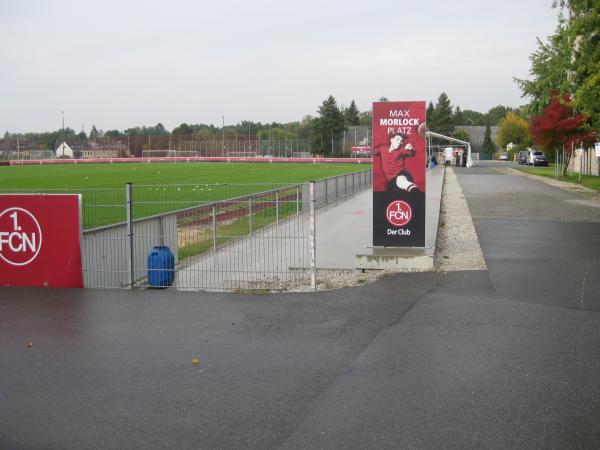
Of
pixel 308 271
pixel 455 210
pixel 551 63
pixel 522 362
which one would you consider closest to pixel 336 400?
pixel 522 362

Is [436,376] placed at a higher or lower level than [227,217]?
lower

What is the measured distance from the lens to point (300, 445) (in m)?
4.95

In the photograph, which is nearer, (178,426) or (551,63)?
(178,426)

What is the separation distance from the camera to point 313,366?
6.82 metres

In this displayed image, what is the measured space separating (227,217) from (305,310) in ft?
A: 11.6

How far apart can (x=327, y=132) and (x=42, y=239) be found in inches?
4250

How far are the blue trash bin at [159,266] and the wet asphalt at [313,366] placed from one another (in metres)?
0.71

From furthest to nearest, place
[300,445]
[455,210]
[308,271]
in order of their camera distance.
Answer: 1. [455,210]
2. [308,271]
3. [300,445]

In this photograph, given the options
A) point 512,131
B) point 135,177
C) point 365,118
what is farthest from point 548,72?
point 365,118

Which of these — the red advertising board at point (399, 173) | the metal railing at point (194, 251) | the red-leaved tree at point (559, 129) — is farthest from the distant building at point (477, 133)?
the metal railing at point (194, 251)

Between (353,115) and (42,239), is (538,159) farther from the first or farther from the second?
(353,115)

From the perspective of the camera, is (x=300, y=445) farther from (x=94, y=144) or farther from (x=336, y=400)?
(x=94, y=144)

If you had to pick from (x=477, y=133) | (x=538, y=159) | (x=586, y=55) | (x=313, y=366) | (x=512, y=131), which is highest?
(x=477, y=133)

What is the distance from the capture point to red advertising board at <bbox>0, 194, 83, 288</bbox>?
35.2ft
